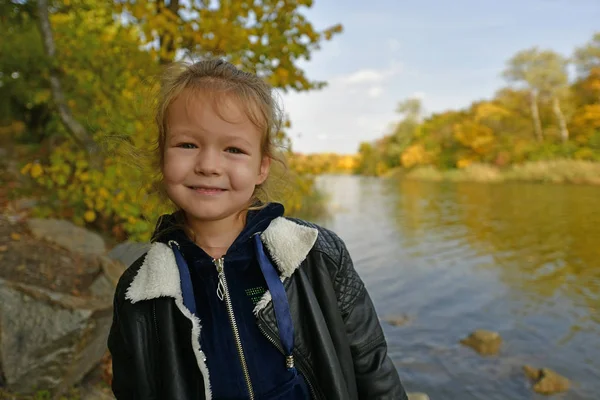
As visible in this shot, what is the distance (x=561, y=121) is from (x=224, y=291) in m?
31.6

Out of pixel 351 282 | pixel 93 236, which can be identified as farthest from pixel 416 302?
pixel 351 282

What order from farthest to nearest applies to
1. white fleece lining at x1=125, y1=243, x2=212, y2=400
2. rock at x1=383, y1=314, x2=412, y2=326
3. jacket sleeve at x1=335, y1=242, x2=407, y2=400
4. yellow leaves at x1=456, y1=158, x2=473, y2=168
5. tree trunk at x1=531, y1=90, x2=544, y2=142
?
yellow leaves at x1=456, y1=158, x2=473, y2=168
tree trunk at x1=531, y1=90, x2=544, y2=142
rock at x1=383, y1=314, x2=412, y2=326
jacket sleeve at x1=335, y1=242, x2=407, y2=400
white fleece lining at x1=125, y1=243, x2=212, y2=400

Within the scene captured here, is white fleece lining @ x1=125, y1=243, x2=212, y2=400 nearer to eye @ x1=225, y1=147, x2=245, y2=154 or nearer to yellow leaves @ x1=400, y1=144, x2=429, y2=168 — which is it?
eye @ x1=225, y1=147, x2=245, y2=154

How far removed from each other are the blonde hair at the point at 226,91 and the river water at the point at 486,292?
316 cm

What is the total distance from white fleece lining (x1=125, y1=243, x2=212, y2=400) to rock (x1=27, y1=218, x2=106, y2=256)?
3363mm

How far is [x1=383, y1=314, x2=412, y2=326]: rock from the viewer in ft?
16.3

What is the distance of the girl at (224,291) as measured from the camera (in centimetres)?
118

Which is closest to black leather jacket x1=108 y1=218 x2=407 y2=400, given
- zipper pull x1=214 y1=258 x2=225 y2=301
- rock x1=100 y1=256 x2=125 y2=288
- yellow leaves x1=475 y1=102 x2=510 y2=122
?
zipper pull x1=214 y1=258 x2=225 y2=301

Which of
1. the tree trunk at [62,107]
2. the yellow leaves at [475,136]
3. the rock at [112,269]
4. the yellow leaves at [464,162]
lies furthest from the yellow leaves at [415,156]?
the rock at [112,269]

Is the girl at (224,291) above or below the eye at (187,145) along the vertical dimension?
below

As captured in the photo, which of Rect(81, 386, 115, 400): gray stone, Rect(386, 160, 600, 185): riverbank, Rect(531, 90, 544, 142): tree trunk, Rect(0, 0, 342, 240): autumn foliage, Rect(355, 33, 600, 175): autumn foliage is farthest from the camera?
Rect(531, 90, 544, 142): tree trunk

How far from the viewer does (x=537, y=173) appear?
73.7 feet

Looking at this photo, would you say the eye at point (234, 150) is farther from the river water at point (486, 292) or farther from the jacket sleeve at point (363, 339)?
the river water at point (486, 292)

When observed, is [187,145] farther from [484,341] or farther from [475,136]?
[475,136]
